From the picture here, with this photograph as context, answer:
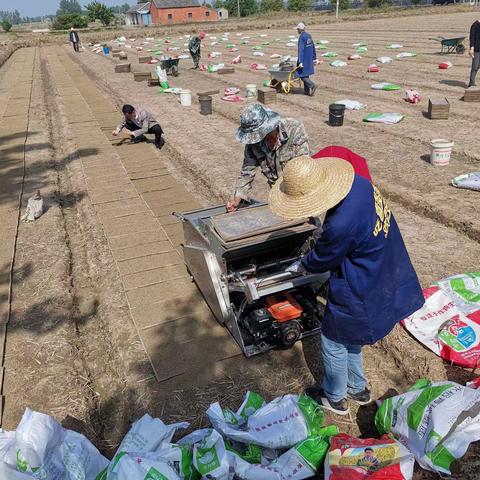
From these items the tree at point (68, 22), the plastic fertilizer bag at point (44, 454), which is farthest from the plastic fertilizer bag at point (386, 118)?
the tree at point (68, 22)

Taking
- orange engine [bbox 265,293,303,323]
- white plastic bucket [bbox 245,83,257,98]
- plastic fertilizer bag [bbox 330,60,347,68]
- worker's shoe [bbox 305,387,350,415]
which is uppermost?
plastic fertilizer bag [bbox 330,60,347,68]

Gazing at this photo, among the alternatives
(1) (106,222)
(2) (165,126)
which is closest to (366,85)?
(2) (165,126)

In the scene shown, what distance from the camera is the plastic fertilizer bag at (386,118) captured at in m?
9.79

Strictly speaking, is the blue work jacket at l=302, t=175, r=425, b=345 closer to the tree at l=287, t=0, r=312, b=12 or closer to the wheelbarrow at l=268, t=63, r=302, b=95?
the wheelbarrow at l=268, t=63, r=302, b=95

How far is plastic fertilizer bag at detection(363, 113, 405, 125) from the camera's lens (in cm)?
979

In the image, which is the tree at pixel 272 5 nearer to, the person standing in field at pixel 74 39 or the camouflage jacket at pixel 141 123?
the person standing in field at pixel 74 39

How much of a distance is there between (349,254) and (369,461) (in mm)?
1134

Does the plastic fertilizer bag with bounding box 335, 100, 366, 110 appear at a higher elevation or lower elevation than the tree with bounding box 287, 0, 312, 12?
lower

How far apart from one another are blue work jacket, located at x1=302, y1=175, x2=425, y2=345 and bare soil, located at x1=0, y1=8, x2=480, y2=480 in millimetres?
931

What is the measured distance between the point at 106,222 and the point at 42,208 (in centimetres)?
114

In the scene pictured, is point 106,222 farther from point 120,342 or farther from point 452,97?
point 452,97

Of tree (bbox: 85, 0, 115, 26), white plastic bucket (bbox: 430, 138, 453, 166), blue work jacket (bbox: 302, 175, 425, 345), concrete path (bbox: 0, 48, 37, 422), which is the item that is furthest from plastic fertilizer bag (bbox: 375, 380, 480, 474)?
tree (bbox: 85, 0, 115, 26)

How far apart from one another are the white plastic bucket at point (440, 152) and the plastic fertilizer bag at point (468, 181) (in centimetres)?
74

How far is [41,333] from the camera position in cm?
421
